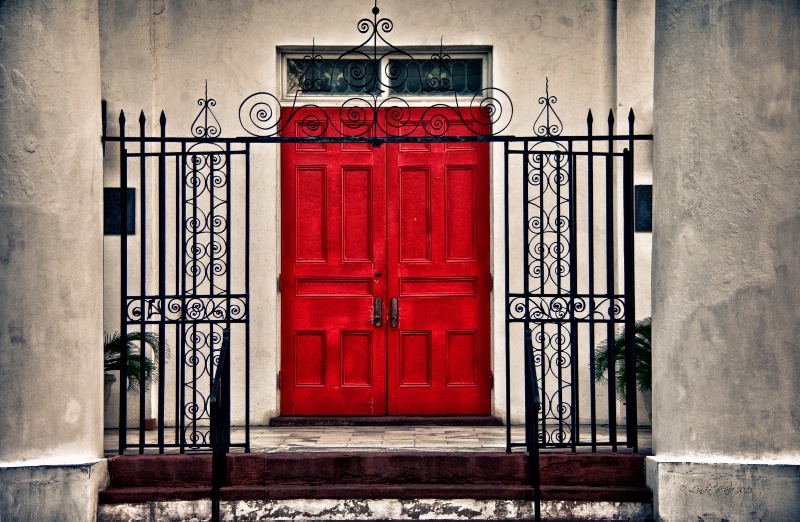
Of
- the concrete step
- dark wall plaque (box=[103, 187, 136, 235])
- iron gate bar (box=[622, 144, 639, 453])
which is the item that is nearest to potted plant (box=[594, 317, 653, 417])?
iron gate bar (box=[622, 144, 639, 453])

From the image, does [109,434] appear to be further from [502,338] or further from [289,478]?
[502,338]

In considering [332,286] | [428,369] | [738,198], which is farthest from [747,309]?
[332,286]

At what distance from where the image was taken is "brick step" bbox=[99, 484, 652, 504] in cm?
696

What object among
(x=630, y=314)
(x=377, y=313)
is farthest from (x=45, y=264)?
(x=630, y=314)

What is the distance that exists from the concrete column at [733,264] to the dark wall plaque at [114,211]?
4.79 m

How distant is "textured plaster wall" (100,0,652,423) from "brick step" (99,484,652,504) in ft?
6.74

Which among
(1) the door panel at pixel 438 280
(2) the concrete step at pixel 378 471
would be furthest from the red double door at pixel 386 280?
(2) the concrete step at pixel 378 471

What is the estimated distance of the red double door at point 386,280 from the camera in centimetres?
912

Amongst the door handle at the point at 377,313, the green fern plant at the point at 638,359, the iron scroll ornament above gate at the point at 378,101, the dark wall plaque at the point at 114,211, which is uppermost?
the iron scroll ornament above gate at the point at 378,101

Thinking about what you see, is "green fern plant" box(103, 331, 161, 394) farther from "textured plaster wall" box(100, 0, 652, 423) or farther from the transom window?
the transom window

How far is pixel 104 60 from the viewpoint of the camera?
899cm

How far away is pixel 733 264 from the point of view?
6.80 metres

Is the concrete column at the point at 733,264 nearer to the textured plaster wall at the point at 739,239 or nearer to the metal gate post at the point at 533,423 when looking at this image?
the textured plaster wall at the point at 739,239

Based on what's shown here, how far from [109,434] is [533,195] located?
429cm
